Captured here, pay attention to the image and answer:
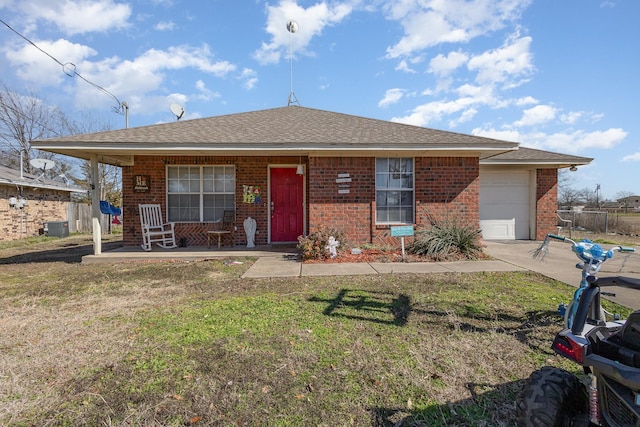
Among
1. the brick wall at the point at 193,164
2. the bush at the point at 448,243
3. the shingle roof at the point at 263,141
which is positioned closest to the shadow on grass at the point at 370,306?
the bush at the point at 448,243

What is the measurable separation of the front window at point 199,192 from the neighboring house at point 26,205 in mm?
9168

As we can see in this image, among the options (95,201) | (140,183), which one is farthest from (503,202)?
(95,201)

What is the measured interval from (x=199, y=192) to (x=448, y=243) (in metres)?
6.73

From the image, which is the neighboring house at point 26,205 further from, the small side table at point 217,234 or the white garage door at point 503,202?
the white garage door at point 503,202

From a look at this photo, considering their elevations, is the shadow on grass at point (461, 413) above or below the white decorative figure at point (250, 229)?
below

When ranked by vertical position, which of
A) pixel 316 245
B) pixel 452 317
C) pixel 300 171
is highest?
pixel 300 171

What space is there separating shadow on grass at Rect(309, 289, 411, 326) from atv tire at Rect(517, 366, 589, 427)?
6.56ft

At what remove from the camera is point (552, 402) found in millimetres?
1646

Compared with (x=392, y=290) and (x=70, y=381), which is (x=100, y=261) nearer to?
(x=70, y=381)

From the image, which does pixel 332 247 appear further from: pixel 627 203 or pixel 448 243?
pixel 627 203

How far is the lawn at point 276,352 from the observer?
2295 mm

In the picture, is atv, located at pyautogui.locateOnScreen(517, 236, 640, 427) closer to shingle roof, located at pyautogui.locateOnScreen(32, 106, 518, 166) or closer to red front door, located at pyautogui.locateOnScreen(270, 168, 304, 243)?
shingle roof, located at pyautogui.locateOnScreen(32, 106, 518, 166)

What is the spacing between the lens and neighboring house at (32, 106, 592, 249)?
25.3ft

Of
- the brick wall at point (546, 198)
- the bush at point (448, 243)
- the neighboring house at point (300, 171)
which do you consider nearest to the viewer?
the bush at point (448, 243)
